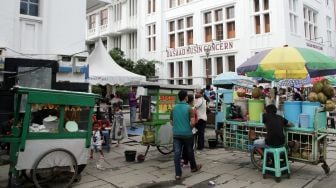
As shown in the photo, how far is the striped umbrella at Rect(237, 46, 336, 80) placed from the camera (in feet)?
22.3

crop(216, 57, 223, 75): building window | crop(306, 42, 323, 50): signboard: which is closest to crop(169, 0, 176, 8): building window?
crop(216, 57, 223, 75): building window

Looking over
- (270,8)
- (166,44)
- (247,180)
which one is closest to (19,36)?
(247,180)

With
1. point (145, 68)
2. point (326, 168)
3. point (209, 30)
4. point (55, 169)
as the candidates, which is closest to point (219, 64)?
point (209, 30)

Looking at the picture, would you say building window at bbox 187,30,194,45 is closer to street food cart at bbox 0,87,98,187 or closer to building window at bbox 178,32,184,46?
building window at bbox 178,32,184,46

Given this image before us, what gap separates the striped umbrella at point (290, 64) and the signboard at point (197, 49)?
18.3m

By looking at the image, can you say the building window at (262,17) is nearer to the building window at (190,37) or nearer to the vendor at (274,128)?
the building window at (190,37)

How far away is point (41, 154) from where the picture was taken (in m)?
5.84

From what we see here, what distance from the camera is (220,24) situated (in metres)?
26.8

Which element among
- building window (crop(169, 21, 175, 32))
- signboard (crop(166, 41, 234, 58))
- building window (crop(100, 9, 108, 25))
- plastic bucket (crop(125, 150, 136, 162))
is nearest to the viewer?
plastic bucket (crop(125, 150, 136, 162))

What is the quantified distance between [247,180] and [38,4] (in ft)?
28.7

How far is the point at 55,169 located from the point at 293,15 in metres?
23.2

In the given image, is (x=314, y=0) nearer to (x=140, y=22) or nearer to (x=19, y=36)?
(x=140, y=22)

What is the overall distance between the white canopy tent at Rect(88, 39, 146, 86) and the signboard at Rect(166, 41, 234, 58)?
1366cm

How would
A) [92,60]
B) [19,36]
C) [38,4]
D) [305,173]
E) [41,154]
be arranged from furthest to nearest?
[92,60], [38,4], [19,36], [305,173], [41,154]
